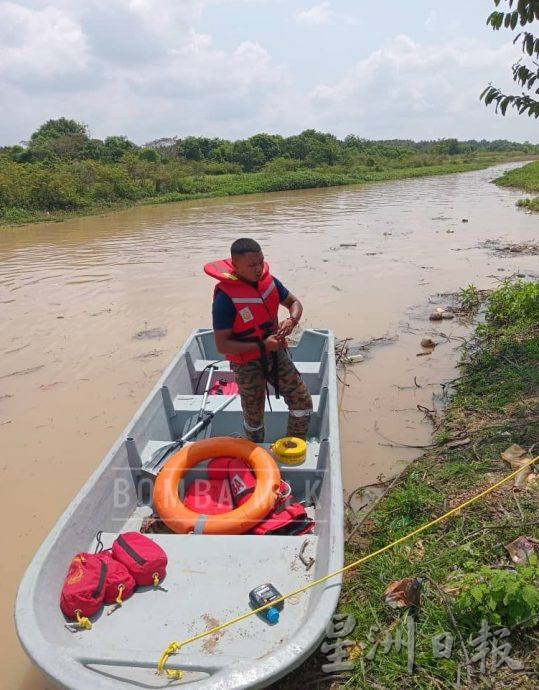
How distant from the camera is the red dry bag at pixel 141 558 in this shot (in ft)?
8.27

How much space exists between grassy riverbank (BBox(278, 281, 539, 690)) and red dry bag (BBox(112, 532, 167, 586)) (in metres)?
0.80

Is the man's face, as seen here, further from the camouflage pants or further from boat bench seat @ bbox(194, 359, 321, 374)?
boat bench seat @ bbox(194, 359, 321, 374)

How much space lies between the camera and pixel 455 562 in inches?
104

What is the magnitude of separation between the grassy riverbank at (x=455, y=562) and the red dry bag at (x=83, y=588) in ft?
3.13

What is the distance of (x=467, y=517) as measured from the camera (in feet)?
9.61

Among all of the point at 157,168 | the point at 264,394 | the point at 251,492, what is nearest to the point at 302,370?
the point at 264,394

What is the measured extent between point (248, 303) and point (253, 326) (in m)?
0.15

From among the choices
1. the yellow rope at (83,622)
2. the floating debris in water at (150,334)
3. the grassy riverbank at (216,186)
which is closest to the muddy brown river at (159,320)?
the floating debris in water at (150,334)

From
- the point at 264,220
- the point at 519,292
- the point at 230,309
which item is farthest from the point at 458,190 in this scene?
the point at 230,309

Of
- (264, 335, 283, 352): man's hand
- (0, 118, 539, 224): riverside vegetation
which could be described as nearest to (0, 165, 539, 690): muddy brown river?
(264, 335, 283, 352): man's hand

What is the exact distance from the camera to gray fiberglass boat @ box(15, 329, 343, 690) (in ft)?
6.40

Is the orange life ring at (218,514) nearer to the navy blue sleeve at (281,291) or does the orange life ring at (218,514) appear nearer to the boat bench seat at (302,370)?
the navy blue sleeve at (281,291)

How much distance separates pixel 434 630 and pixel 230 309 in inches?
78.5

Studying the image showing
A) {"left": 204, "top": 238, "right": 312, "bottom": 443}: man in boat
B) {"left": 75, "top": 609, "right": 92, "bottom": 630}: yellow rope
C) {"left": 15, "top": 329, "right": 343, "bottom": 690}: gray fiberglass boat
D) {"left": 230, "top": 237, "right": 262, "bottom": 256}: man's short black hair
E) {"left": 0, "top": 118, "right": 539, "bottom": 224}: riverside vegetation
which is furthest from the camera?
{"left": 0, "top": 118, "right": 539, "bottom": 224}: riverside vegetation
